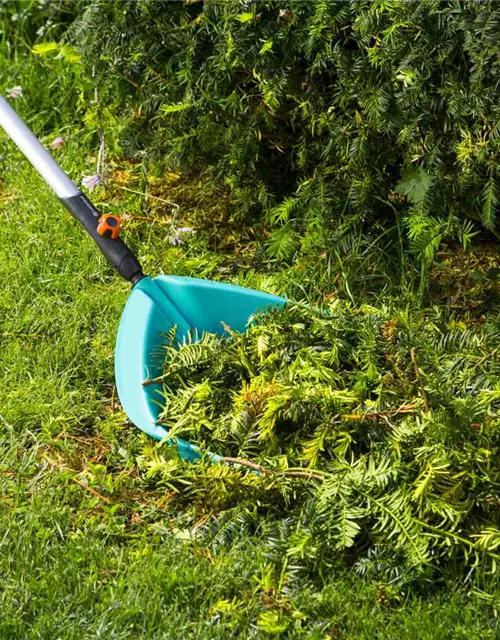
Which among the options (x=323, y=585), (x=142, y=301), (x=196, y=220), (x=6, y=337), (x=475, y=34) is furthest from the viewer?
(x=196, y=220)

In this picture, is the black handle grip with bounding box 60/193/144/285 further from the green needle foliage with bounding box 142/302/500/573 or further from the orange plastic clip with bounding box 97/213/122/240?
the green needle foliage with bounding box 142/302/500/573

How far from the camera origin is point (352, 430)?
2.30 m

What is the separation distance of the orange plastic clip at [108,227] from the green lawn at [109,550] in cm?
34

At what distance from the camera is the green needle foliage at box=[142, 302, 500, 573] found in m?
2.11

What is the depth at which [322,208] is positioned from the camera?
3.01 meters

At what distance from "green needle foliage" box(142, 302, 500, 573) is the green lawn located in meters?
0.08

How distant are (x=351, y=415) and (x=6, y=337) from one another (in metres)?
1.15

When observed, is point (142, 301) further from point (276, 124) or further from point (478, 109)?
point (478, 109)

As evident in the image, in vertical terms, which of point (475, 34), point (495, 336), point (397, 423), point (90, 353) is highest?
point (475, 34)

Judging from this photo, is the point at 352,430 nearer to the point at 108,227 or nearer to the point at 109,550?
the point at 109,550

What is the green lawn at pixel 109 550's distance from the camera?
6.59ft

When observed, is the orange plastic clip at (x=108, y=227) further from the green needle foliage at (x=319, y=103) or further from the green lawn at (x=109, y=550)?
the green needle foliage at (x=319, y=103)

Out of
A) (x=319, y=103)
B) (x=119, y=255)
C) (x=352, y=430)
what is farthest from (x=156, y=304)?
(x=319, y=103)

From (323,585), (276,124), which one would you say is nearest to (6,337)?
(276,124)
